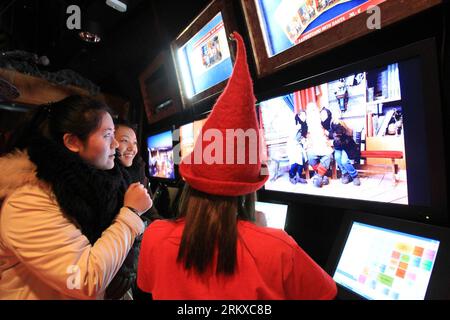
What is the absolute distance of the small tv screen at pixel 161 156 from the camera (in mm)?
3143

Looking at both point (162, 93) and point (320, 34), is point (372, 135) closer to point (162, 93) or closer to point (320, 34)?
point (320, 34)

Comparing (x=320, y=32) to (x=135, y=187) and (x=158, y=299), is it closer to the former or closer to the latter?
(x=135, y=187)

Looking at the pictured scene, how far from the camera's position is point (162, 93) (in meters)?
3.22

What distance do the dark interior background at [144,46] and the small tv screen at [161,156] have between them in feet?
0.74

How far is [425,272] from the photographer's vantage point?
91cm

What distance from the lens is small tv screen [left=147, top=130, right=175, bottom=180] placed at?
3.14 meters

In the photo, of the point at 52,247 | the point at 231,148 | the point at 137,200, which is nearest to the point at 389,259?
the point at 231,148

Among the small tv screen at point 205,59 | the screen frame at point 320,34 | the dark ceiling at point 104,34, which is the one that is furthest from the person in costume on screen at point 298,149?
the dark ceiling at point 104,34

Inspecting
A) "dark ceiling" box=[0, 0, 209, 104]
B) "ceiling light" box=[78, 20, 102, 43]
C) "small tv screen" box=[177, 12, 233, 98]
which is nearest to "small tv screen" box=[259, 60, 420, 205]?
"small tv screen" box=[177, 12, 233, 98]

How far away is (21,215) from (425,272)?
55.3 inches

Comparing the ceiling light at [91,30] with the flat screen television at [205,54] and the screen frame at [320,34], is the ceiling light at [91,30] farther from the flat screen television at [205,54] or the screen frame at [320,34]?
the screen frame at [320,34]

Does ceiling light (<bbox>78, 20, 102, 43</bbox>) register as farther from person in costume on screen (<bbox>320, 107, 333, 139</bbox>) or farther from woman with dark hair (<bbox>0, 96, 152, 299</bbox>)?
person in costume on screen (<bbox>320, 107, 333, 139</bbox>)
